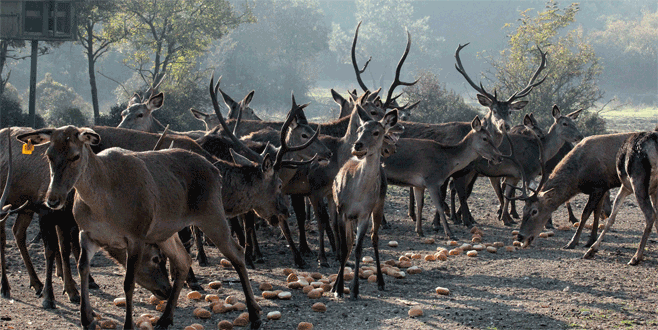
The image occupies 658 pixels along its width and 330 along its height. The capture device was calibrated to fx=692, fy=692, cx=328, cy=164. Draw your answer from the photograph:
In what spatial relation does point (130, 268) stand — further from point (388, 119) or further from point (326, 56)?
point (326, 56)

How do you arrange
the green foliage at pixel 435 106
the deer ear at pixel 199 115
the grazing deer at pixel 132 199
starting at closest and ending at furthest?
the grazing deer at pixel 132 199, the deer ear at pixel 199 115, the green foliage at pixel 435 106

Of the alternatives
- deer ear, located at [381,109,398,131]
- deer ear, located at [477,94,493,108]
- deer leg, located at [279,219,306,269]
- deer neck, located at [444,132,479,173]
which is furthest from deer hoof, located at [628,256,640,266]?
deer ear, located at [477,94,493,108]

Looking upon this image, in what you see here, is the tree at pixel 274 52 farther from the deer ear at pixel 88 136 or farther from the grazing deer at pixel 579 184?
the deer ear at pixel 88 136

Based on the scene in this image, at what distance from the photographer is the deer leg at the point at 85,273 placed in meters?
5.58

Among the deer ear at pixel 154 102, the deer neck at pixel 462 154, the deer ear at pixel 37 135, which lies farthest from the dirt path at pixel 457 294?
the deer ear at pixel 154 102

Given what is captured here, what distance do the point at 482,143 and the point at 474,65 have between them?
75652 mm

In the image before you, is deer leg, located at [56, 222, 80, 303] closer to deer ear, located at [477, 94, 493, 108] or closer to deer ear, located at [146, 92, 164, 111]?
deer ear, located at [146, 92, 164, 111]

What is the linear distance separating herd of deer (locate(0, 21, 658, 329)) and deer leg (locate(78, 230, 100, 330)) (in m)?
0.01

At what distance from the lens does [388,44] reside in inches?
3228

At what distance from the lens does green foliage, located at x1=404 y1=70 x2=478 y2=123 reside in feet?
80.3

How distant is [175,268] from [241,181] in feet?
4.82

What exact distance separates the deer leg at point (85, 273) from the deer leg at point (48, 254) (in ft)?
3.66

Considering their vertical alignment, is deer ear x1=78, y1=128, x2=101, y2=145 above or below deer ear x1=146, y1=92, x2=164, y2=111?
below

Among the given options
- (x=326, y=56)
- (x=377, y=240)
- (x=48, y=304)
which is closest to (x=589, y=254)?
(x=377, y=240)
